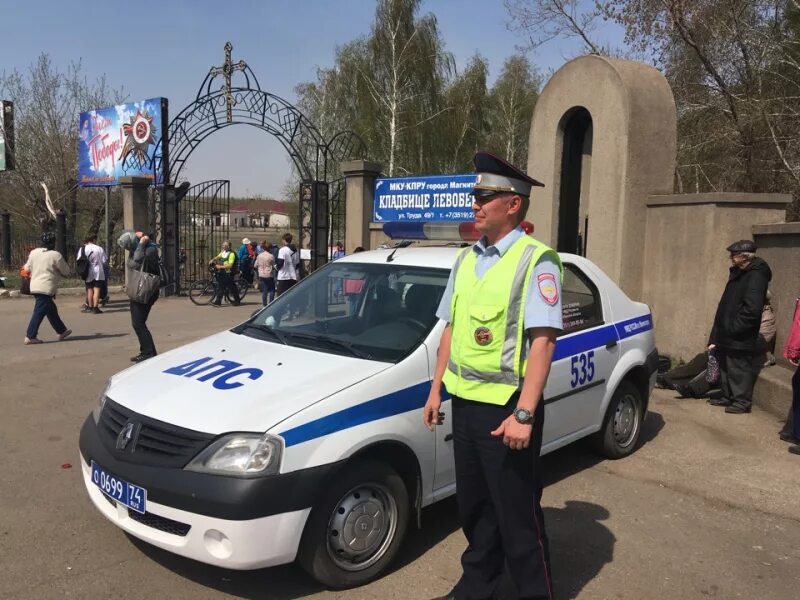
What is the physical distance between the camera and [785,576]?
3.46 m

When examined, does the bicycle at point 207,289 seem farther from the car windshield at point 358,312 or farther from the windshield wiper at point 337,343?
the windshield wiper at point 337,343

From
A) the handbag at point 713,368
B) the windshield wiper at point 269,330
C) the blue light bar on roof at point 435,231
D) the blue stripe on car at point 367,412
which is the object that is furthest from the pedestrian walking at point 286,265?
the blue stripe on car at point 367,412

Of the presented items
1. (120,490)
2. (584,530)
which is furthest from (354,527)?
(584,530)

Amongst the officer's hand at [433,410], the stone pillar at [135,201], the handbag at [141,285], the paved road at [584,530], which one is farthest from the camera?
the stone pillar at [135,201]

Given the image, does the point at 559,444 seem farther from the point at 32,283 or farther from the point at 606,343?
the point at 32,283

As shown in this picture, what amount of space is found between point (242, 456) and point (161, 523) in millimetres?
539

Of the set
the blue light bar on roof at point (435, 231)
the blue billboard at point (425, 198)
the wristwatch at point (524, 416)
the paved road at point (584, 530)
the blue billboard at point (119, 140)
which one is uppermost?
the blue billboard at point (119, 140)

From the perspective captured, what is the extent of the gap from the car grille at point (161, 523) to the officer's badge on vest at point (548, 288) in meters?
1.86

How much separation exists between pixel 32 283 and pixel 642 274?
28.2ft

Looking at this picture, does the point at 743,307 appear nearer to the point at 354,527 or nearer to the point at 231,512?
the point at 354,527

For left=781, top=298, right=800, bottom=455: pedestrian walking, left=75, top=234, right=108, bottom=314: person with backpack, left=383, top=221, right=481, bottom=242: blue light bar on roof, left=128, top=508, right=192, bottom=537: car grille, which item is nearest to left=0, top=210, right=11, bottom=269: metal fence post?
left=75, top=234, right=108, bottom=314: person with backpack

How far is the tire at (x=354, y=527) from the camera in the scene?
2979mm

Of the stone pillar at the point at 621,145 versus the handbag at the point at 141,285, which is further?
the stone pillar at the point at 621,145

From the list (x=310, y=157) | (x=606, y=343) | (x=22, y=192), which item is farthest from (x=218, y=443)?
(x=310, y=157)
